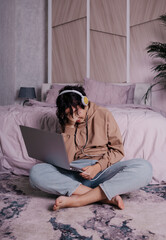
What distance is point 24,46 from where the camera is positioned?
184 inches

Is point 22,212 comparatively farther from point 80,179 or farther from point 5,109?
point 5,109

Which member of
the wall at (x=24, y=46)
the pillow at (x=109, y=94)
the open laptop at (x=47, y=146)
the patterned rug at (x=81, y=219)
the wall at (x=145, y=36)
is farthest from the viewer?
the wall at (x=24, y=46)

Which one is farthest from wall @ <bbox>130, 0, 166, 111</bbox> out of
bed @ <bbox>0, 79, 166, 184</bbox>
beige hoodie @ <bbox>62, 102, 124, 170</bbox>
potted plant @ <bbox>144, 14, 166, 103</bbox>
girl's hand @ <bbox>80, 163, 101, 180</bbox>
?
girl's hand @ <bbox>80, 163, 101, 180</bbox>

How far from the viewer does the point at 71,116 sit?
1544 mm

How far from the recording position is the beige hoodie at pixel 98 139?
1.58 metres

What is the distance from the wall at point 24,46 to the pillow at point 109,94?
4.84ft

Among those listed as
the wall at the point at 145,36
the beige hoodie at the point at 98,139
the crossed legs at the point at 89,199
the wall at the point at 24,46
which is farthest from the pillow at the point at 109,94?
the crossed legs at the point at 89,199

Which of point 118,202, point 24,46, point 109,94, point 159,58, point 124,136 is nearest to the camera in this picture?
point 118,202

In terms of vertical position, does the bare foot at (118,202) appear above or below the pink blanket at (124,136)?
below

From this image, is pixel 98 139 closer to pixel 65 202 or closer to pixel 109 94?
pixel 65 202

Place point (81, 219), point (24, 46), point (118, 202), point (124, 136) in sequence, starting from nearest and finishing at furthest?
1. point (81, 219)
2. point (118, 202)
3. point (124, 136)
4. point (24, 46)

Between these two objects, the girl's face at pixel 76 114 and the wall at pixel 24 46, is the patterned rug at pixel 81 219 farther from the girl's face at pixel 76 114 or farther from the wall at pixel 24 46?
the wall at pixel 24 46

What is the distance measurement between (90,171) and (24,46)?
372 centimetres

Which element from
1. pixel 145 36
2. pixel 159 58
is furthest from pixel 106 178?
pixel 145 36
